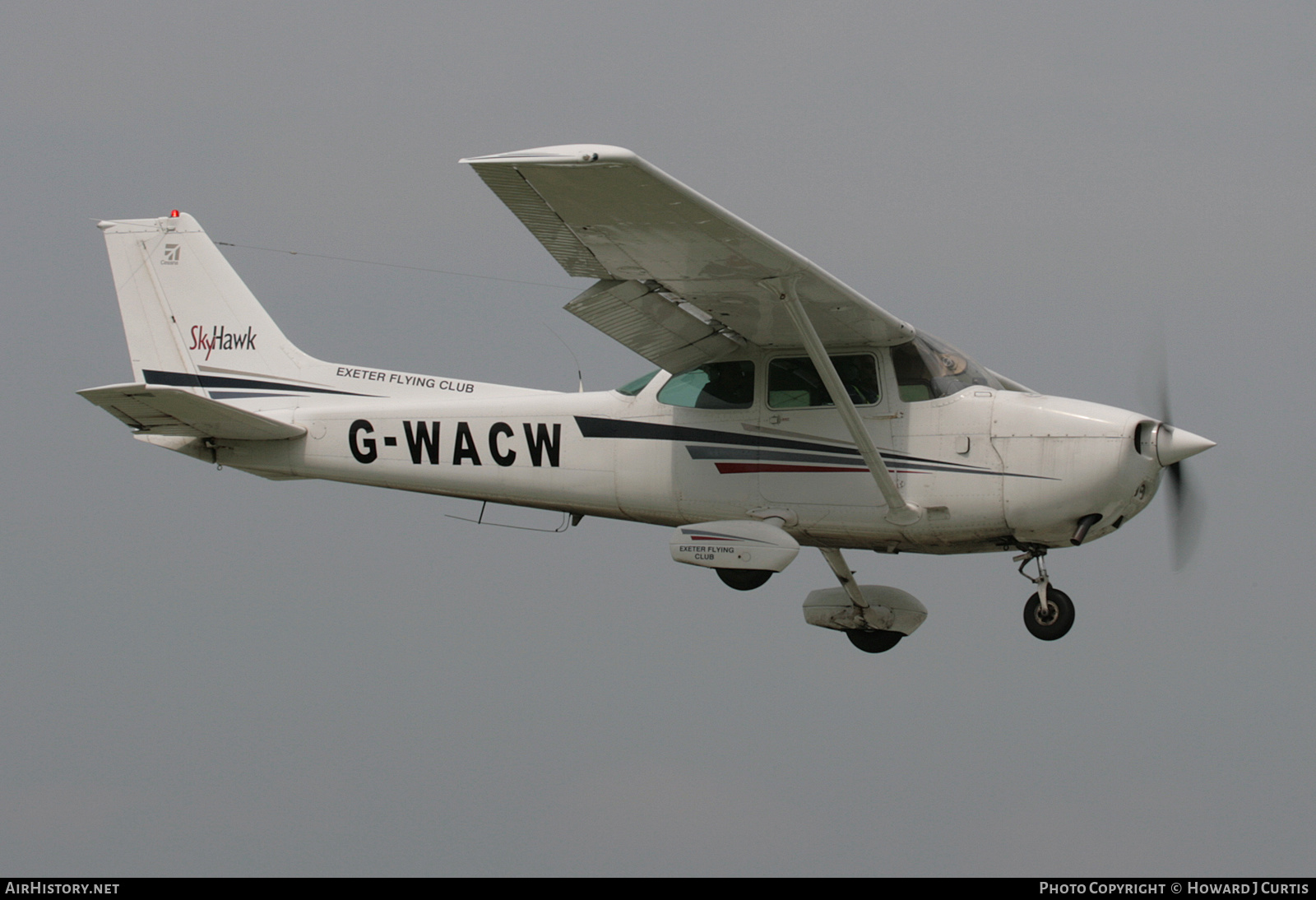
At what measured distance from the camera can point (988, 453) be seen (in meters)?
11.6

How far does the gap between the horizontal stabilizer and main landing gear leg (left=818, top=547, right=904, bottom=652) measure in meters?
4.75

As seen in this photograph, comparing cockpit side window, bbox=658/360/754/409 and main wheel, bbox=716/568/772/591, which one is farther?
main wheel, bbox=716/568/772/591

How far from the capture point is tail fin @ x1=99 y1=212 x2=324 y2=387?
48.7 ft

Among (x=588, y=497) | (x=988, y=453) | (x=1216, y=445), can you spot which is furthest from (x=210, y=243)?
(x=1216, y=445)

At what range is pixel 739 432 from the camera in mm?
12242

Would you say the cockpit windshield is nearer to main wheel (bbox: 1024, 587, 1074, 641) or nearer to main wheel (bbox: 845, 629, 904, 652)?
main wheel (bbox: 1024, 587, 1074, 641)

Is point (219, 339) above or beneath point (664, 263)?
above

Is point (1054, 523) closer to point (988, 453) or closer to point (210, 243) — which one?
point (988, 453)

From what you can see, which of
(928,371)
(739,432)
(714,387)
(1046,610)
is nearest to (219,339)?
(714,387)

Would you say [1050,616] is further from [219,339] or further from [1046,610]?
[219,339]

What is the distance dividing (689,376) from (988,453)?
8.05 feet

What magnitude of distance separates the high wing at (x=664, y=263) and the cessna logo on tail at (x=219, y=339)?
4450 mm

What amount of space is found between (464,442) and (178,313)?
11.8 feet

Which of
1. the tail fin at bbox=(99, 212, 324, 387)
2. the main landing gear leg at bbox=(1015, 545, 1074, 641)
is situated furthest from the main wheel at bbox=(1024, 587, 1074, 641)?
the tail fin at bbox=(99, 212, 324, 387)
